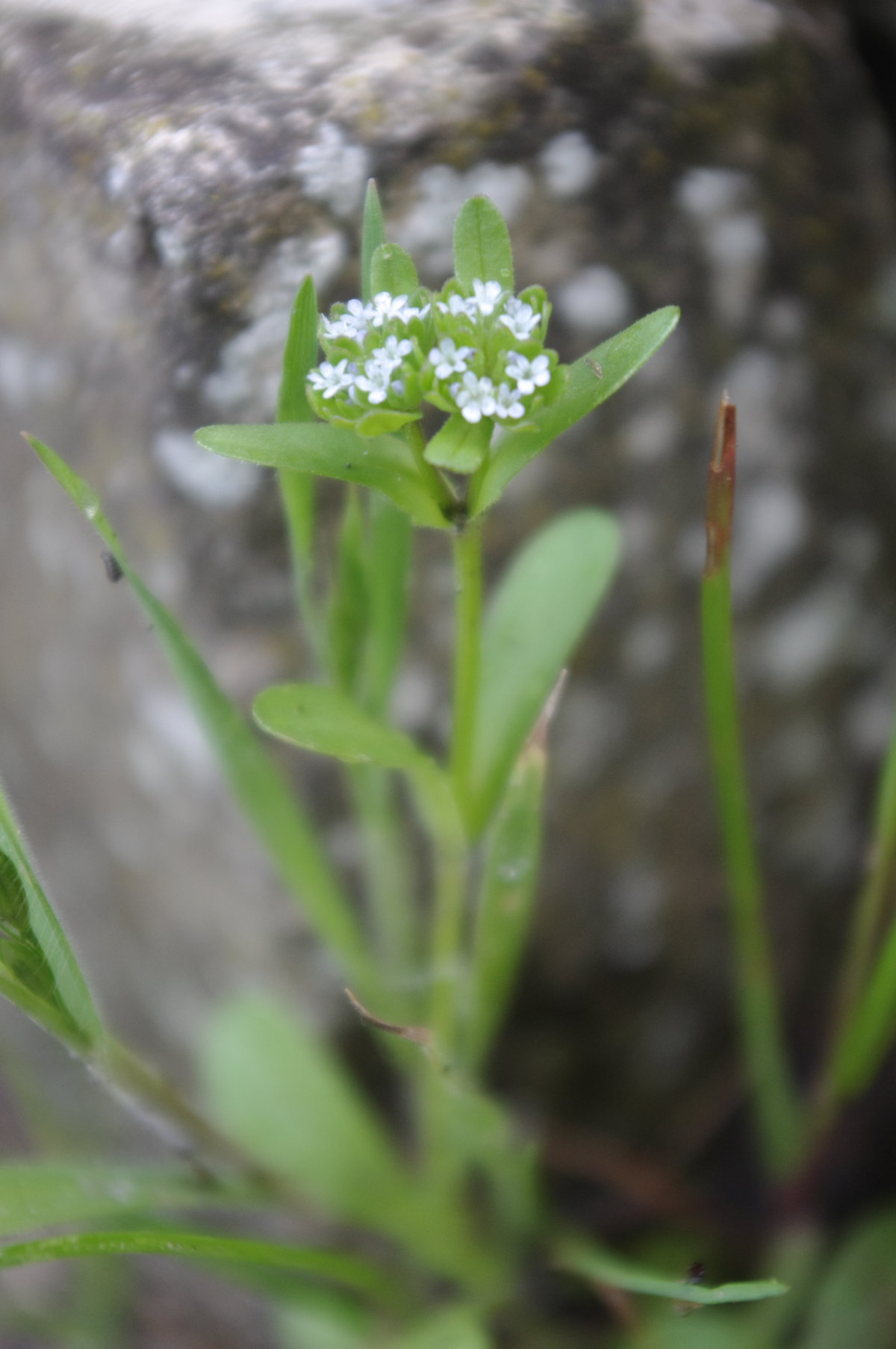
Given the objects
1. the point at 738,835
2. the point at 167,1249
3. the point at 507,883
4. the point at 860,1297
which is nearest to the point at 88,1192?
the point at 167,1249

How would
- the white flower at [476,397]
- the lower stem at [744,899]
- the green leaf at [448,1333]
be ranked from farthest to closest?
the green leaf at [448,1333] → the lower stem at [744,899] → the white flower at [476,397]

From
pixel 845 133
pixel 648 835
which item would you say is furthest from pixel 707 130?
pixel 648 835

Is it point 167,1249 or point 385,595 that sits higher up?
point 385,595

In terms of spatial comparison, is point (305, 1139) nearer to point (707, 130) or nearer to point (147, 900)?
point (147, 900)

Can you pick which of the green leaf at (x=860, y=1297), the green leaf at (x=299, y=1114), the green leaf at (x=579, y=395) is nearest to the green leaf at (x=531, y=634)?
the green leaf at (x=579, y=395)

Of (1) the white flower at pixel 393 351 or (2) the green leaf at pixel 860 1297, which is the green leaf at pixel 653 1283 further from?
(1) the white flower at pixel 393 351

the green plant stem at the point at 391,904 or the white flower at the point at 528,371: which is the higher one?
the white flower at the point at 528,371

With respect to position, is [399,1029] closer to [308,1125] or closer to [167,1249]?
[167,1249]
